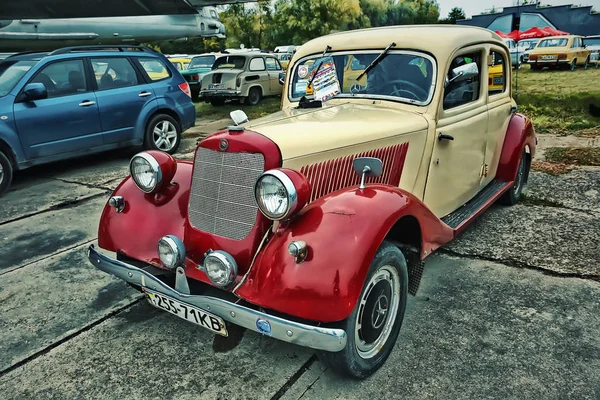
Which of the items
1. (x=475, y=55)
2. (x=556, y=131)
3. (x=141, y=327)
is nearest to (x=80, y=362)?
(x=141, y=327)

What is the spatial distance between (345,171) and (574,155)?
5778 millimetres

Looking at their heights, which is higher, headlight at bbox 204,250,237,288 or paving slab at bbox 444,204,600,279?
headlight at bbox 204,250,237,288

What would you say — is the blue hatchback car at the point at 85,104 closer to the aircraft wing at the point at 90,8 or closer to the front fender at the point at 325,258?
the front fender at the point at 325,258

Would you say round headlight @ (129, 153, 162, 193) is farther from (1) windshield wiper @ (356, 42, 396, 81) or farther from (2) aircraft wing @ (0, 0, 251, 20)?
(2) aircraft wing @ (0, 0, 251, 20)

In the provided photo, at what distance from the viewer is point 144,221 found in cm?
291

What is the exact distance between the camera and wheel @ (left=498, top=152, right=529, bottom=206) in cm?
494

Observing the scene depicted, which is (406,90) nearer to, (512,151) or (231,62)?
(512,151)

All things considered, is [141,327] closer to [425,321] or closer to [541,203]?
[425,321]

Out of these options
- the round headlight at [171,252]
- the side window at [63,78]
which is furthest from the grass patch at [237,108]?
the round headlight at [171,252]

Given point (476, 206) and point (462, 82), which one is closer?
point (462, 82)

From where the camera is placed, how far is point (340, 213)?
2281 millimetres

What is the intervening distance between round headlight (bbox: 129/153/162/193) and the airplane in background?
11.6m

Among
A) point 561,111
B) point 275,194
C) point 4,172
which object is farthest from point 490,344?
point 561,111

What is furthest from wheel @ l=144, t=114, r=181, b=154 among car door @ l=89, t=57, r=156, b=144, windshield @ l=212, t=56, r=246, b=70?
windshield @ l=212, t=56, r=246, b=70
